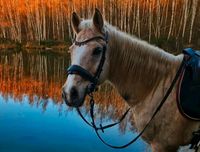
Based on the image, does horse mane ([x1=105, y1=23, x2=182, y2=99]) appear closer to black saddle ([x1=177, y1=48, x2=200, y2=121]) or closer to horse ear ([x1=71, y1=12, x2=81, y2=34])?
black saddle ([x1=177, y1=48, x2=200, y2=121])

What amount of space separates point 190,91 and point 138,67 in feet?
2.33

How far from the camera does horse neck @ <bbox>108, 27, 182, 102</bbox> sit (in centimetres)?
452

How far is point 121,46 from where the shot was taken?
4.48 meters

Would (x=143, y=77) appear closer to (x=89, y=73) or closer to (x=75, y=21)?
(x=89, y=73)

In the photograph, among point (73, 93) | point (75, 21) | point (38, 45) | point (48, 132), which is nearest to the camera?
point (73, 93)

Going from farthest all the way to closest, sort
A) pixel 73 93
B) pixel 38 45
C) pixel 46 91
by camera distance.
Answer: pixel 38 45, pixel 46 91, pixel 73 93

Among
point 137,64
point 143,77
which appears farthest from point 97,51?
point 143,77

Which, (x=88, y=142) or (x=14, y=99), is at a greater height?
(x=88, y=142)

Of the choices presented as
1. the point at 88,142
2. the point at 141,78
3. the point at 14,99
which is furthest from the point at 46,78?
the point at 141,78

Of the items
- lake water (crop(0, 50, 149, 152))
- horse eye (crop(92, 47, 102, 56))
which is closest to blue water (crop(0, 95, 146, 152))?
lake water (crop(0, 50, 149, 152))

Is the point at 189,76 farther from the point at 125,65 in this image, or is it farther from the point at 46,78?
the point at 46,78

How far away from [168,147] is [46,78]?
20474 mm

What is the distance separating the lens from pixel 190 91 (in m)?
4.45

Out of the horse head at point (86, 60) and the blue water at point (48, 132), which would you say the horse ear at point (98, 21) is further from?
the blue water at point (48, 132)
